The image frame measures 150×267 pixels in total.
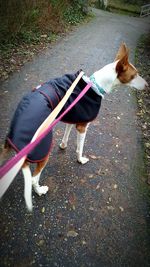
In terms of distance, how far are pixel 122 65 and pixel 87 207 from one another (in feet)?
6.22

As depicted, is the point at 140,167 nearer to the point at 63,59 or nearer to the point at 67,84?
→ the point at 67,84

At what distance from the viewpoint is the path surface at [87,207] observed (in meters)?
2.67

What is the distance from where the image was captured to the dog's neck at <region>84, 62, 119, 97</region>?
10.2 ft

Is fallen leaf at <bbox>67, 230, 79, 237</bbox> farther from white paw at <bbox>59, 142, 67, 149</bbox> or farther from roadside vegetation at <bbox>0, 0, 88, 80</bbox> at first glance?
roadside vegetation at <bbox>0, 0, 88, 80</bbox>

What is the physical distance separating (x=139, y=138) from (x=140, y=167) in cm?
89

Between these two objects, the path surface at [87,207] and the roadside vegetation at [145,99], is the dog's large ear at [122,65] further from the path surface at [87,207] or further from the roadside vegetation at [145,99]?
the roadside vegetation at [145,99]

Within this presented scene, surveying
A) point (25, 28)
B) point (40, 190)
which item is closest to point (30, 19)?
point (25, 28)

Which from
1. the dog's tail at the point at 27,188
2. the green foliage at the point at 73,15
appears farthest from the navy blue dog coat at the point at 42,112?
the green foliage at the point at 73,15

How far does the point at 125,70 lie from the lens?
328 cm

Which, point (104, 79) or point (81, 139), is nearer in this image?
point (104, 79)

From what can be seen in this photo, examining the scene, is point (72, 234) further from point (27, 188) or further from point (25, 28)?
point (25, 28)

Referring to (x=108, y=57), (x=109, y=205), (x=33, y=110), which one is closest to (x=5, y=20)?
(x=108, y=57)

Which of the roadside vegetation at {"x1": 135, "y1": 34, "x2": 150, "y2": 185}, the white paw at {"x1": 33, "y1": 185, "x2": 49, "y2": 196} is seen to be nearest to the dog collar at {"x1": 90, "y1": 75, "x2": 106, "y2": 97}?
the white paw at {"x1": 33, "y1": 185, "x2": 49, "y2": 196}

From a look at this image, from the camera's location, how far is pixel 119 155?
4273 millimetres
